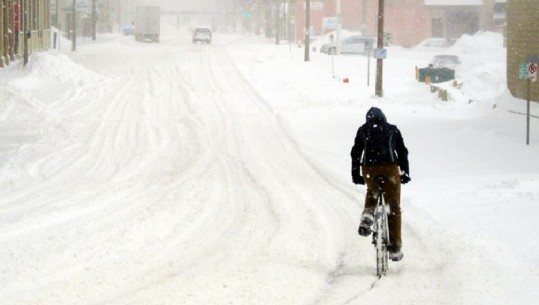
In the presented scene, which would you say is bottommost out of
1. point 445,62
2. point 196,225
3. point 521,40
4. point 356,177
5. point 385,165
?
point 196,225

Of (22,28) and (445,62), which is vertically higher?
(22,28)

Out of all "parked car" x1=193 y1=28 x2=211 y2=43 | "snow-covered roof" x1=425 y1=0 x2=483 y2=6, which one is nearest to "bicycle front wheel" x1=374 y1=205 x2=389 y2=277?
"snow-covered roof" x1=425 y1=0 x2=483 y2=6

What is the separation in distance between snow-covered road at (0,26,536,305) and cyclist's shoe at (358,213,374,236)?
475 millimetres

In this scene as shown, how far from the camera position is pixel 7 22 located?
39.3 meters

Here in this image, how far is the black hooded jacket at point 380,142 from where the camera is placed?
860cm

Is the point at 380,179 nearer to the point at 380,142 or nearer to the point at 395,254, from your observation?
the point at 380,142

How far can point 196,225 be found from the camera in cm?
1082

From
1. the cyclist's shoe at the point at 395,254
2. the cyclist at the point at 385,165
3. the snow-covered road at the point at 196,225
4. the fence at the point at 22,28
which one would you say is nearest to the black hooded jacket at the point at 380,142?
the cyclist at the point at 385,165

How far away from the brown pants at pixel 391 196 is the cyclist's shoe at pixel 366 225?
9 cm

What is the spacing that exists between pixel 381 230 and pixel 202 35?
74670 millimetres

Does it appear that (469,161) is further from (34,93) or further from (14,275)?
(34,93)

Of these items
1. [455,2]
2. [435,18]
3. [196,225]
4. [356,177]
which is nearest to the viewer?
[356,177]

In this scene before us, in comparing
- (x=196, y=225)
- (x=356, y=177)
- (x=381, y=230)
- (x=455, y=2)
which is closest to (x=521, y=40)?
(x=196, y=225)

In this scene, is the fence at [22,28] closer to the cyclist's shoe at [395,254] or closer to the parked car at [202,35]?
the parked car at [202,35]
